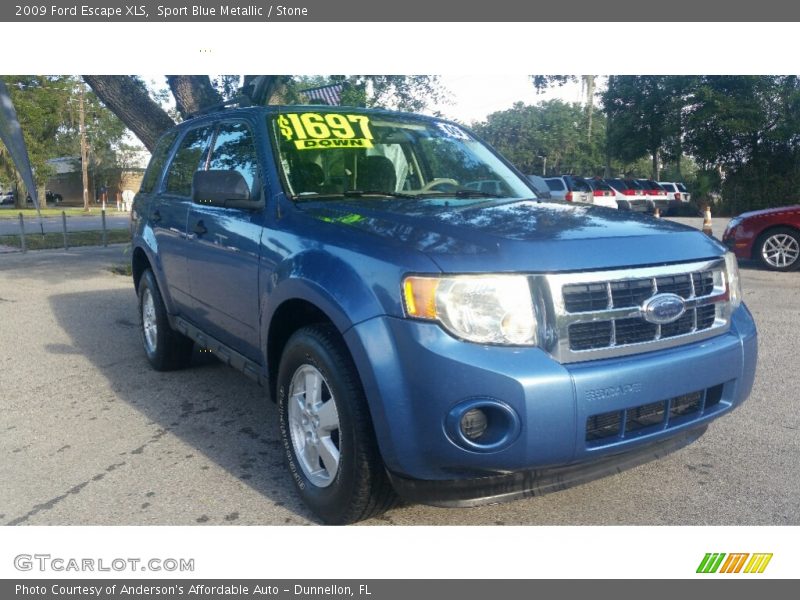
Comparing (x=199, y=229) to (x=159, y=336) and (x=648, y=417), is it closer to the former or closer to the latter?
(x=159, y=336)

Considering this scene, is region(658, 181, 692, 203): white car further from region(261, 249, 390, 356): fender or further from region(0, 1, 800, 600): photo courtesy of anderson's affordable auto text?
region(261, 249, 390, 356): fender

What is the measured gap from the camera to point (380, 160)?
13.1 feet

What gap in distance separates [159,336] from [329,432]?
285 centimetres

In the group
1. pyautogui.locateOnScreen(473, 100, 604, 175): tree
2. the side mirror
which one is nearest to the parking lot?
the side mirror

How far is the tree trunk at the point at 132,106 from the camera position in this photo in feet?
34.4

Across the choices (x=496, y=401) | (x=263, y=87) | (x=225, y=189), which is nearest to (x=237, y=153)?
(x=225, y=189)

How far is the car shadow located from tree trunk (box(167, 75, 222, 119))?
4857 mm

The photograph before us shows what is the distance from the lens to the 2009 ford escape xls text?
94.8 inches

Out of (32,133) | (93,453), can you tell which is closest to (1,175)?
(32,133)

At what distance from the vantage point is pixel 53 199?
2402 inches

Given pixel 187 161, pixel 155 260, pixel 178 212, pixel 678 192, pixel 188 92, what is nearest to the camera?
pixel 178 212

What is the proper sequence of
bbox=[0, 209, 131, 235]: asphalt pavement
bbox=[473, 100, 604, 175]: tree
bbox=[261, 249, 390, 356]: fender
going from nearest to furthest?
bbox=[261, 249, 390, 356]: fender → bbox=[0, 209, 131, 235]: asphalt pavement → bbox=[473, 100, 604, 175]: tree

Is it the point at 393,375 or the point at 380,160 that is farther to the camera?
the point at 380,160

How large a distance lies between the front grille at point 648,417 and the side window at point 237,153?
2.07m
